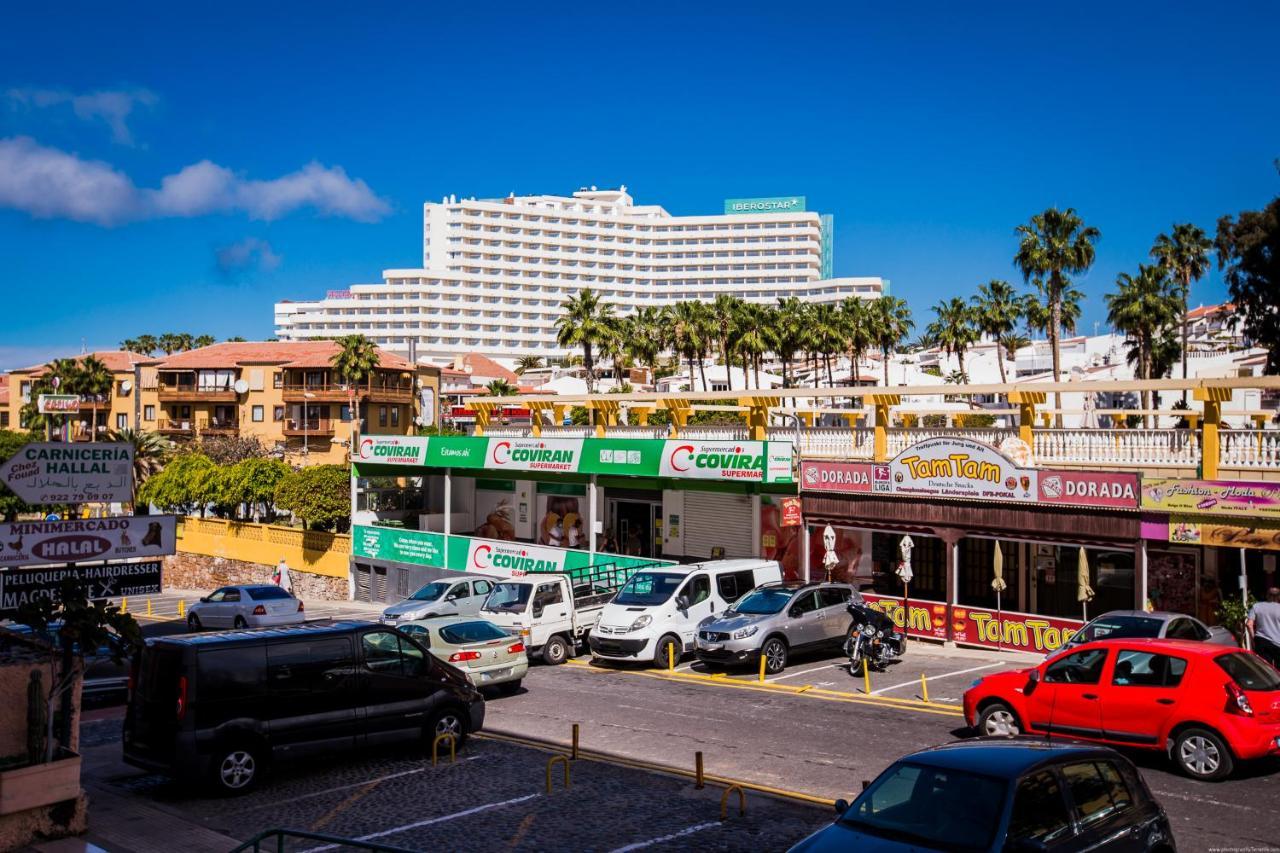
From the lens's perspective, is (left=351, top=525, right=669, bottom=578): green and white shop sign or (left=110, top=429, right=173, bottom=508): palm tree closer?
(left=351, top=525, right=669, bottom=578): green and white shop sign

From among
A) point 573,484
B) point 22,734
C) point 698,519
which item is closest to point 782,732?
point 22,734

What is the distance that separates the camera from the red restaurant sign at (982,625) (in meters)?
22.5

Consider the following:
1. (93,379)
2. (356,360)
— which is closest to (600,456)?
(356,360)

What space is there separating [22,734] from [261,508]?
54457 mm

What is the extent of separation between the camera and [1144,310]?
62250mm

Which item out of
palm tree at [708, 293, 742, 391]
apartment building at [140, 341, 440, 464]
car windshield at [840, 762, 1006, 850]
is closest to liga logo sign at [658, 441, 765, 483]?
car windshield at [840, 762, 1006, 850]

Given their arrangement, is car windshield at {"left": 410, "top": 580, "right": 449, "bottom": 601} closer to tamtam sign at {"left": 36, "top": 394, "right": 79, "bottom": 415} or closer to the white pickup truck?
the white pickup truck

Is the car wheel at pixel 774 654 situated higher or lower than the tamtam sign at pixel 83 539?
lower

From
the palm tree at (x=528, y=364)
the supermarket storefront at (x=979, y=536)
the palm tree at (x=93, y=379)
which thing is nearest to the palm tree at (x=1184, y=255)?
the supermarket storefront at (x=979, y=536)

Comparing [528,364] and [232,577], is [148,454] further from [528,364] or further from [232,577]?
[528,364]

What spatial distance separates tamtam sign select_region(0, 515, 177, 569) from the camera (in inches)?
522

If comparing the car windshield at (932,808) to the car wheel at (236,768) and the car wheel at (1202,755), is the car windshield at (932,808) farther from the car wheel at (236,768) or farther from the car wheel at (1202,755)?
the car wheel at (236,768)

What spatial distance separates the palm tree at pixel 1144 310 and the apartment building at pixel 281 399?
153 ft

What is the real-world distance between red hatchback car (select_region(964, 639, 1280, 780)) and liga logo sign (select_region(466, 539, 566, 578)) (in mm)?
19380
